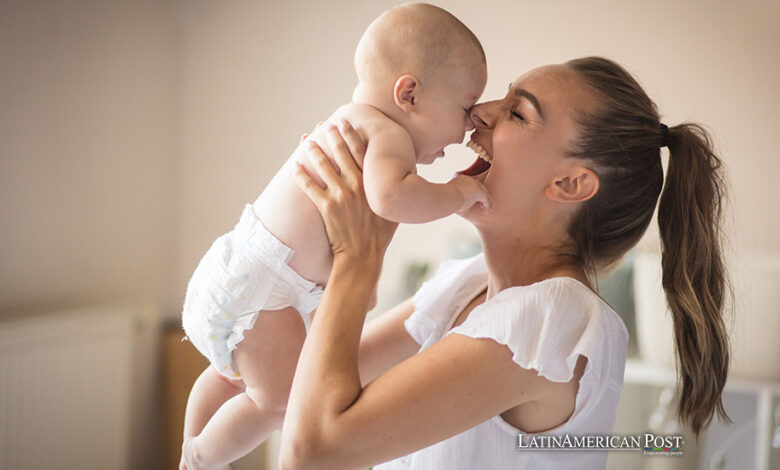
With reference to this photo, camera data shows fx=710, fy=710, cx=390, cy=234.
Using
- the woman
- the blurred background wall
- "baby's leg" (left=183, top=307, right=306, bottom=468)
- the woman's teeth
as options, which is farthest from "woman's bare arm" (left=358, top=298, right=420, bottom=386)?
the blurred background wall

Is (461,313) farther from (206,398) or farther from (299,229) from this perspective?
(206,398)

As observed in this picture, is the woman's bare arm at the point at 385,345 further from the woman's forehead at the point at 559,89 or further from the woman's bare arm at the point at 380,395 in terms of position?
the woman's forehead at the point at 559,89

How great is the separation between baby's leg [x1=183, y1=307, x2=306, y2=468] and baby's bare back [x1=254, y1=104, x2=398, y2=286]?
3.7 inches

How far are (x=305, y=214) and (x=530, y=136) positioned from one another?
41 cm

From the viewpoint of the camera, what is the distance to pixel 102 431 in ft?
9.20

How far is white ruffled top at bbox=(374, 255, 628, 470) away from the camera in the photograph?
1.04m

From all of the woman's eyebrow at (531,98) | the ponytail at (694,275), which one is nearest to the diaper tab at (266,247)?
the woman's eyebrow at (531,98)

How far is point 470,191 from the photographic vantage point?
3.88 ft

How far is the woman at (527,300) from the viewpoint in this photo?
1.02 m

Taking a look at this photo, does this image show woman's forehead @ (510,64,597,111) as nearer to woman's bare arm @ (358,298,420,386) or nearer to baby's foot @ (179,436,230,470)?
woman's bare arm @ (358,298,420,386)

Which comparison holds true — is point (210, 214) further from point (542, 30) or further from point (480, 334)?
point (480, 334)

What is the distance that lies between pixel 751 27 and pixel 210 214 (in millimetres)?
2456

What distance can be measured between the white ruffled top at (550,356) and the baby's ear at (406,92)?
0.35 m

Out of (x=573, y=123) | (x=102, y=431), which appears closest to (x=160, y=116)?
(x=102, y=431)
